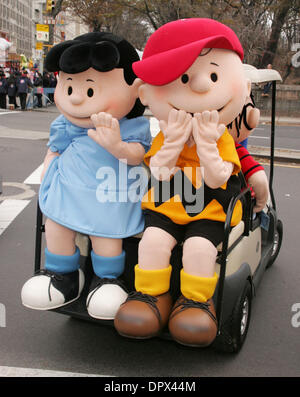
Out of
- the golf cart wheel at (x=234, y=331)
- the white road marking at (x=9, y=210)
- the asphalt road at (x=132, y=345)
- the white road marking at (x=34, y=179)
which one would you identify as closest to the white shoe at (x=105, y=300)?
the asphalt road at (x=132, y=345)

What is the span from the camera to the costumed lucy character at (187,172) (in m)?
2.60

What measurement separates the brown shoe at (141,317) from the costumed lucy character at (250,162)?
43.0 inches

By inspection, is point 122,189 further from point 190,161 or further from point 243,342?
point 243,342

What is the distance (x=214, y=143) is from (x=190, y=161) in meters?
0.27

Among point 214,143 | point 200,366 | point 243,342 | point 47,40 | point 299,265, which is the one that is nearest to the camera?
point 214,143

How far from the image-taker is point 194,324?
2.50 meters

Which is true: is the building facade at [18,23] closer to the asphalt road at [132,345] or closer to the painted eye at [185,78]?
the asphalt road at [132,345]

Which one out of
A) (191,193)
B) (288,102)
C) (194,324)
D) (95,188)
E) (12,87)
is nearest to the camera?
(194,324)

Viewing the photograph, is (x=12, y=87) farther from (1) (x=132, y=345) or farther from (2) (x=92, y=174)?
(1) (x=132, y=345)

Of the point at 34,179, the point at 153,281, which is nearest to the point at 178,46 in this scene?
the point at 153,281

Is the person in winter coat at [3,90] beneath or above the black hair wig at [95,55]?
above

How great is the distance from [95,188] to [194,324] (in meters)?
1.00
